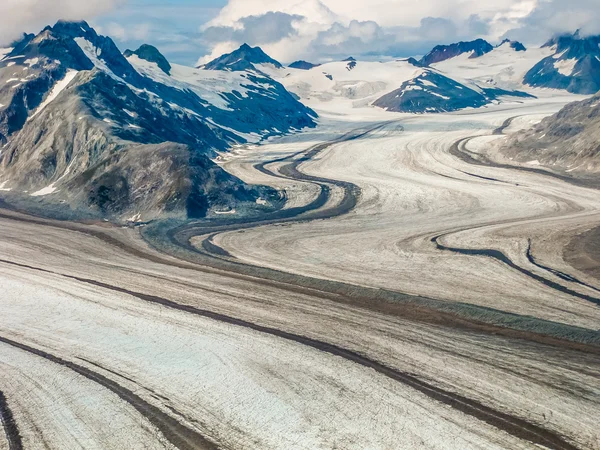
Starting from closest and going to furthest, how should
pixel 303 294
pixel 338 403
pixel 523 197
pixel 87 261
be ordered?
1. pixel 338 403
2. pixel 303 294
3. pixel 87 261
4. pixel 523 197

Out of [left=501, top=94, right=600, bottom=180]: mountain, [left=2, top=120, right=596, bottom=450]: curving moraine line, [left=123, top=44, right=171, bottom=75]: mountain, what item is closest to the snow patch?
→ [left=2, top=120, right=596, bottom=450]: curving moraine line

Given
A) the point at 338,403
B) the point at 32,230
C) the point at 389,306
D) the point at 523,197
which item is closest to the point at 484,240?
the point at 389,306

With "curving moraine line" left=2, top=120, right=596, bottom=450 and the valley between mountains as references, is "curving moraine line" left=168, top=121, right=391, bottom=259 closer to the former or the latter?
"curving moraine line" left=2, top=120, right=596, bottom=450

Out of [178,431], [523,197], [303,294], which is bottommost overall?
[178,431]

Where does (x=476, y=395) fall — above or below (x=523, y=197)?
below

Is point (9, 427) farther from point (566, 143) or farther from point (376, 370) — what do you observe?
point (566, 143)

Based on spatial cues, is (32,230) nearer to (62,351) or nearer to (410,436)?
(62,351)

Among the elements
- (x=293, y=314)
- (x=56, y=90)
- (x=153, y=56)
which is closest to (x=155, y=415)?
(x=293, y=314)
